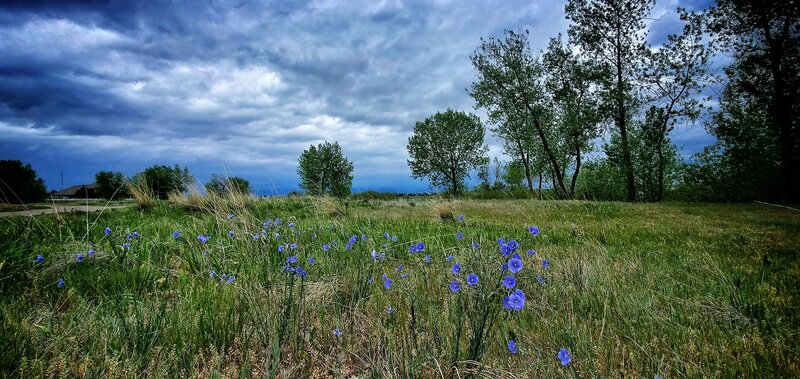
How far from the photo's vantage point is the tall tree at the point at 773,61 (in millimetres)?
18234

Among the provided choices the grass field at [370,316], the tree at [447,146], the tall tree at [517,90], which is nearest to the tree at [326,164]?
the tree at [447,146]

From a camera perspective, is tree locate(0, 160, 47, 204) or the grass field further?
tree locate(0, 160, 47, 204)

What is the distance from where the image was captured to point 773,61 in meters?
18.5

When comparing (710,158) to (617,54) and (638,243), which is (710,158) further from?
(638,243)

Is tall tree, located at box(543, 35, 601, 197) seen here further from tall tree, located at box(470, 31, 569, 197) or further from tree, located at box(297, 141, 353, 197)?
tree, located at box(297, 141, 353, 197)

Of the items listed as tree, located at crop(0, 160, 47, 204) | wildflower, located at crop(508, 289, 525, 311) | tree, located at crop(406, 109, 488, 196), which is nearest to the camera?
wildflower, located at crop(508, 289, 525, 311)

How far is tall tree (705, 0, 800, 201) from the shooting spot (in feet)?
59.8

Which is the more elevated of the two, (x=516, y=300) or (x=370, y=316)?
(x=516, y=300)

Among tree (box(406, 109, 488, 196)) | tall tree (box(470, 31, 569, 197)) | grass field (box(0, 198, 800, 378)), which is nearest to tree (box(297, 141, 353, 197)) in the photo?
tree (box(406, 109, 488, 196))

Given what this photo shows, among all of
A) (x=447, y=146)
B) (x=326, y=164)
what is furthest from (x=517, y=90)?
(x=326, y=164)

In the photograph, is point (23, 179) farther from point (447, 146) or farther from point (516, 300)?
point (447, 146)

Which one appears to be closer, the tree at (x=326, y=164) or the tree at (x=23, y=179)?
the tree at (x=23, y=179)

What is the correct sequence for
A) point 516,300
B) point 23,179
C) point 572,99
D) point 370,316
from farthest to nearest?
point 572,99, point 23,179, point 370,316, point 516,300

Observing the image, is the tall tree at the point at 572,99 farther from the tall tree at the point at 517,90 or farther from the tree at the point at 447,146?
the tree at the point at 447,146
